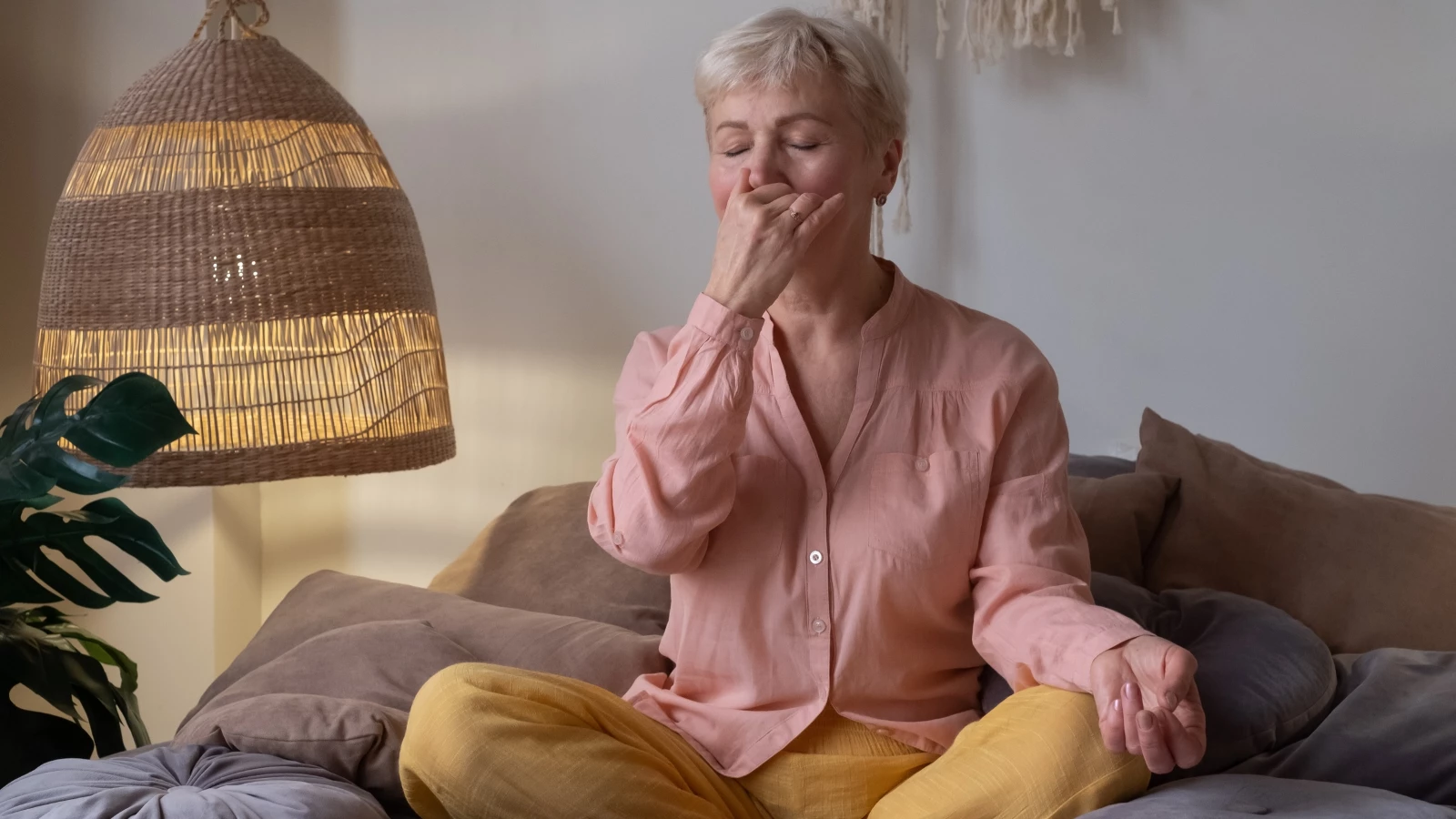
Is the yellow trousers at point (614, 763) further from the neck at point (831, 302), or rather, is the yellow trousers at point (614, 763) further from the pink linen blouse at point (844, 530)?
the neck at point (831, 302)

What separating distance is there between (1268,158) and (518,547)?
53.5 inches

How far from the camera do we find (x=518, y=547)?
6.45ft

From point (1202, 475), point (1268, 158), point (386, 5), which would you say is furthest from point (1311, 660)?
point (386, 5)

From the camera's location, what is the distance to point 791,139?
1335 mm

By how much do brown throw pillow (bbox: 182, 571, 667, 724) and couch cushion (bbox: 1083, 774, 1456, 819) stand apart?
0.67 meters

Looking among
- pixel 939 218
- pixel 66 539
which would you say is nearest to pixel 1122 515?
pixel 939 218

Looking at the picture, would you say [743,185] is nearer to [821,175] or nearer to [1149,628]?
[821,175]

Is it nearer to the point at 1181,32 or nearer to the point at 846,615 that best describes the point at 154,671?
the point at 846,615

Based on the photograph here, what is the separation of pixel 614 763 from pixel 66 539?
764 millimetres

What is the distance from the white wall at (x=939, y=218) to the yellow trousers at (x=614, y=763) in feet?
3.75

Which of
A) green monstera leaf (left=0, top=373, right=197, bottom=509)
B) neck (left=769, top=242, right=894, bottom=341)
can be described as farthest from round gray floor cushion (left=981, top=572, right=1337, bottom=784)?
green monstera leaf (left=0, top=373, right=197, bottom=509)

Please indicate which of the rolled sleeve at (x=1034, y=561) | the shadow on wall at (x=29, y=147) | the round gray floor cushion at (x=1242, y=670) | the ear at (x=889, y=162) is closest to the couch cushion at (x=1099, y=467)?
the round gray floor cushion at (x=1242, y=670)

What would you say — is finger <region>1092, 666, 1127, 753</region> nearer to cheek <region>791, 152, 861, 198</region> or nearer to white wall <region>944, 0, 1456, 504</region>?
cheek <region>791, 152, 861, 198</region>

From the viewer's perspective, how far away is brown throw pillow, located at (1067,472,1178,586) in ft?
5.85
